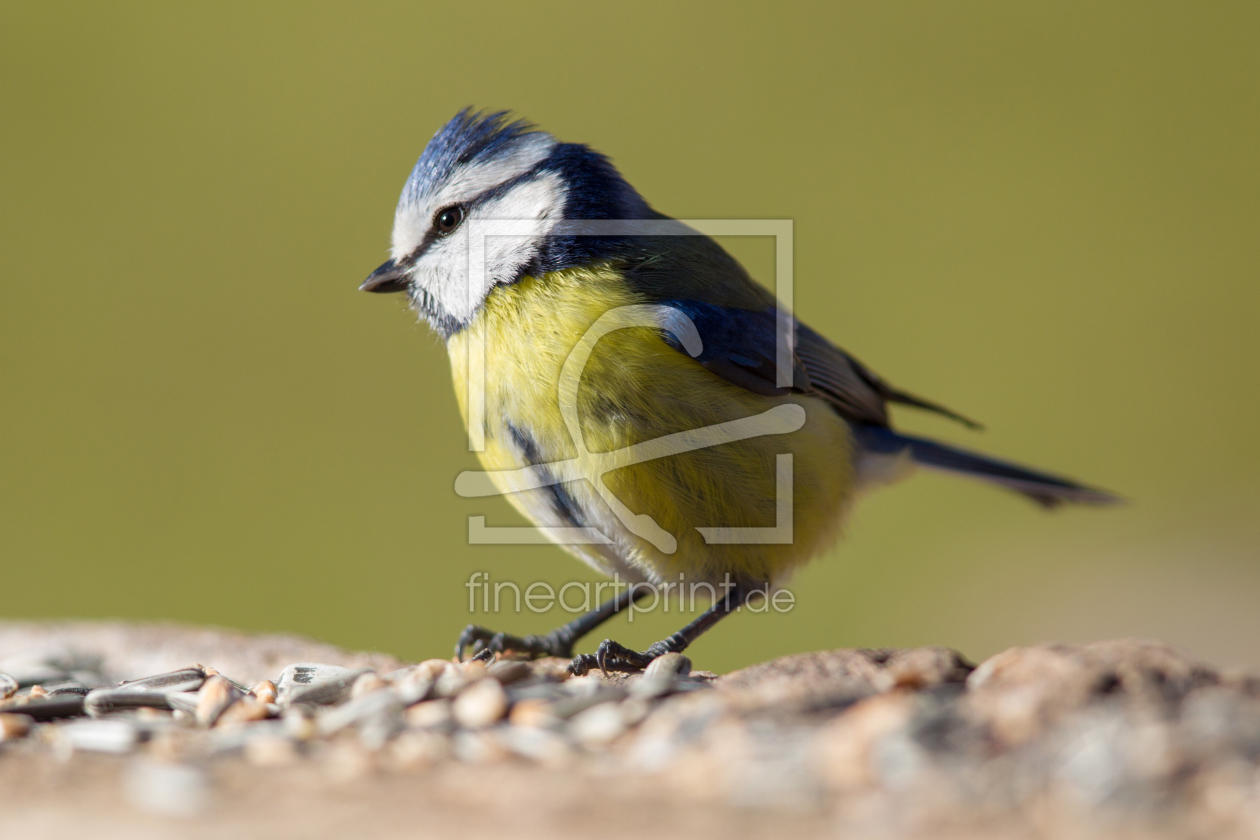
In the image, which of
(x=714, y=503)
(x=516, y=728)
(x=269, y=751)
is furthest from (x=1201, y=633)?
(x=269, y=751)

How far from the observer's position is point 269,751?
3.95 feet

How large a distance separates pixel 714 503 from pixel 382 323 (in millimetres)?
4391

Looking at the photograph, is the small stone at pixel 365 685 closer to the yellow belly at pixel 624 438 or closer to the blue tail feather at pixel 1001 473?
the yellow belly at pixel 624 438

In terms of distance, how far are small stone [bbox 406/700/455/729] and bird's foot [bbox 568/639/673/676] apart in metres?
0.48

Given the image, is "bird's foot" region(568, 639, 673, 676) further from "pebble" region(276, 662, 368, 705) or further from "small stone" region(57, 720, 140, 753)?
"small stone" region(57, 720, 140, 753)

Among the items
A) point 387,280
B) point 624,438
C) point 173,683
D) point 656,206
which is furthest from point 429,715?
point 656,206

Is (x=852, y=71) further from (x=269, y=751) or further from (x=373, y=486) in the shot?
(x=269, y=751)

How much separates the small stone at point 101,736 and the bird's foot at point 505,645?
0.76 meters

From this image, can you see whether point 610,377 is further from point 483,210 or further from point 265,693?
point 265,693

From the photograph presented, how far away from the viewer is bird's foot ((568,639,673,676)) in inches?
72.1

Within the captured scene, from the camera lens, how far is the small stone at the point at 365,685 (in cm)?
149

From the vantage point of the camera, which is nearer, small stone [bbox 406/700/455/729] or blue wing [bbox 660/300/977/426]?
small stone [bbox 406/700/455/729]

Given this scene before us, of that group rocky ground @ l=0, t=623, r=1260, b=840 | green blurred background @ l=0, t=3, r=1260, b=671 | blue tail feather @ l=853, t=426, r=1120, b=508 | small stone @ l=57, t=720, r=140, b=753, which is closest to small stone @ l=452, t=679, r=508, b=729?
rocky ground @ l=0, t=623, r=1260, b=840

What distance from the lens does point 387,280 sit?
214 cm
